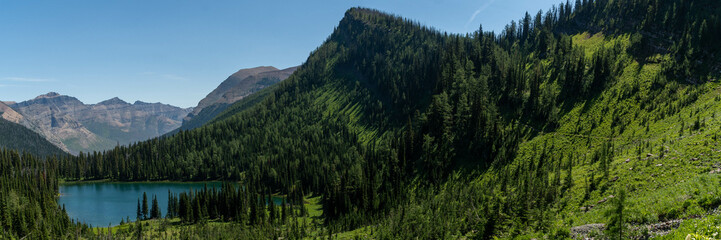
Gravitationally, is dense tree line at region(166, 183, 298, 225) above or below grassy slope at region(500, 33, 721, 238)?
below

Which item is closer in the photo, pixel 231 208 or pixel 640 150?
pixel 640 150

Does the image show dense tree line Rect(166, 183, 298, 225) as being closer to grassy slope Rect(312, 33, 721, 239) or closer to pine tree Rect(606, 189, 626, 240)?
grassy slope Rect(312, 33, 721, 239)

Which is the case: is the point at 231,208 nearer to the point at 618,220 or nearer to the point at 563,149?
the point at 563,149

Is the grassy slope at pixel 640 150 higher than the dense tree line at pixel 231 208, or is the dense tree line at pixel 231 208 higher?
the grassy slope at pixel 640 150

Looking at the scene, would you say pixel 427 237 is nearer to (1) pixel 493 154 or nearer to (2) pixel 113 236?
(1) pixel 493 154

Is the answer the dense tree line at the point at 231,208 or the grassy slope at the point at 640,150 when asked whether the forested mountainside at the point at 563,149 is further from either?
the dense tree line at the point at 231,208

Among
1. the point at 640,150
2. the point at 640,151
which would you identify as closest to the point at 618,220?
the point at 640,151

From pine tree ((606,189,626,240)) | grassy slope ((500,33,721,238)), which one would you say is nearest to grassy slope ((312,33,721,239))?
grassy slope ((500,33,721,238))

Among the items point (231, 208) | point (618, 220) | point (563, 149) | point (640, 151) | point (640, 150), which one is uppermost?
point (640, 150)

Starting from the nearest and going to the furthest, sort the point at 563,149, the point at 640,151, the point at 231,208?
the point at 640,151 → the point at 563,149 → the point at 231,208

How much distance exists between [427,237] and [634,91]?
91.2 m

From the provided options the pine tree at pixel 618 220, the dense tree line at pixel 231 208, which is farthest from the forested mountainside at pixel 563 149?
the dense tree line at pixel 231 208

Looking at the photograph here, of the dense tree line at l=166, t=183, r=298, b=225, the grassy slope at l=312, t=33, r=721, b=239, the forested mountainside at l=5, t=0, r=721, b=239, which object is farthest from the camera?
the dense tree line at l=166, t=183, r=298, b=225

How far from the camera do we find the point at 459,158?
396 feet
